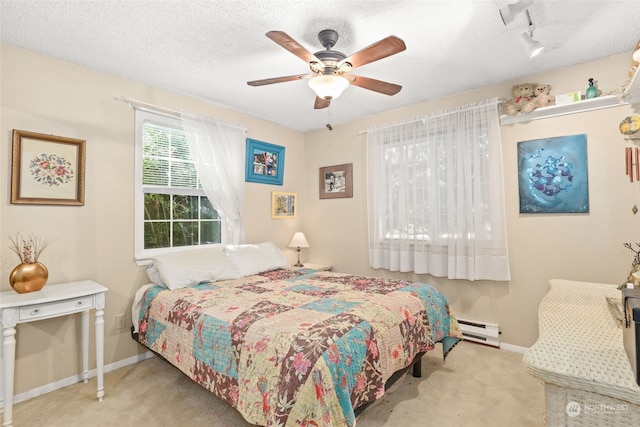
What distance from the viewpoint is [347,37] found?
2152 millimetres

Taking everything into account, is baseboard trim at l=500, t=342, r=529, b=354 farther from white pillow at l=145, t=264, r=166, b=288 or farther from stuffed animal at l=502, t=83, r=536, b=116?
white pillow at l=145, t=264, r=166, b=288

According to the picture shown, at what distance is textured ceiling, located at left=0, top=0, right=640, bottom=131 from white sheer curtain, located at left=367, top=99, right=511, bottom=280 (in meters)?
0.46

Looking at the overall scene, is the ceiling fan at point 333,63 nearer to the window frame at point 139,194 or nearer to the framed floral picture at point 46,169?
the window frame at point 139,194

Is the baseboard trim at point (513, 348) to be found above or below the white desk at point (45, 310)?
below

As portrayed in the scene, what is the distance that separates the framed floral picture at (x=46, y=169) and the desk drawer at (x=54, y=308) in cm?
81

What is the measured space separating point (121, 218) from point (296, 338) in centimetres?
210

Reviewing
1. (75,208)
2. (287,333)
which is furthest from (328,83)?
(75,208)

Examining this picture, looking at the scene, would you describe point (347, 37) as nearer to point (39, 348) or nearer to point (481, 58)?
point (481, 58)

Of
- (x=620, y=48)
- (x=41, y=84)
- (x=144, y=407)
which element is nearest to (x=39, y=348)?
(x=144, y=407)

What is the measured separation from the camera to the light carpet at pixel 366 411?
1.93 meters

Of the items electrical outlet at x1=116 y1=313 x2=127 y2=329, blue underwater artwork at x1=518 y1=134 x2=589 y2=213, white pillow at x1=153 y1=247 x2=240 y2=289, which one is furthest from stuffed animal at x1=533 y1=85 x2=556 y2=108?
electrical outlet at x1=116 y1=313 x2=127 y2=329

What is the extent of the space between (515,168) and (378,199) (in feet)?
4.58

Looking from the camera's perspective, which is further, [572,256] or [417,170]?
[417,170]

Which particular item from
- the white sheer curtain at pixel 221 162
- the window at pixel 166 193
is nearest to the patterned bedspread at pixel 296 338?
the window at pixel 166 193
